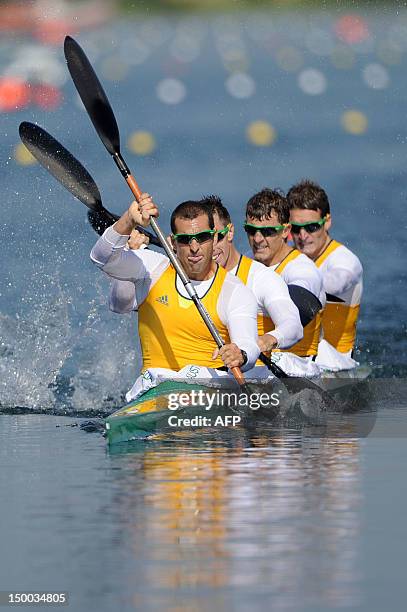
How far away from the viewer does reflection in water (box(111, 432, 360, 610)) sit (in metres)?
6.27

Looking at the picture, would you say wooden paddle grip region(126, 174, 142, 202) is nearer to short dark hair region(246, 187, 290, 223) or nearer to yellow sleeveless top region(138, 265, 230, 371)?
yellow sleeveless top region(138, 265, 230, 371)

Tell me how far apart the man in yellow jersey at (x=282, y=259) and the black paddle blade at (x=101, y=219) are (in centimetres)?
99

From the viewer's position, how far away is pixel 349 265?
12594 millimetres

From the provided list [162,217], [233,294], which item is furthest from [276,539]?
[162,217]

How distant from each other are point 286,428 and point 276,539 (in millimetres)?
3422

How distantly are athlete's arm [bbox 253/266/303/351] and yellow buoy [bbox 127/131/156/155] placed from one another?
16.1 m

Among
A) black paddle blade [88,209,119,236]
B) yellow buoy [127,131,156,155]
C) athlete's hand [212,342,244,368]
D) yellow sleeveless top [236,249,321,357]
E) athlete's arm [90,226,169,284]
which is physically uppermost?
yellow buoy [127,131,156,155]

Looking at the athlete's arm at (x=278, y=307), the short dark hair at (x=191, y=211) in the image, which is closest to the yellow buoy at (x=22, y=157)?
the athlete's arm at (x=278, y=307)

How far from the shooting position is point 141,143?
2756 cm

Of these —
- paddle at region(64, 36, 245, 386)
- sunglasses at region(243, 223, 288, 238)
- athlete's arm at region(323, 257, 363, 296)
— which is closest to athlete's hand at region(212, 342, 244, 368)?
paddle at region(64, 36, 245, 386)

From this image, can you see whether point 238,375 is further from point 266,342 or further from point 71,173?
A: point 71,173

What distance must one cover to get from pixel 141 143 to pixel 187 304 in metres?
17.7

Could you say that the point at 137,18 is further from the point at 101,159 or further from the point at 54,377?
the point at 54,377

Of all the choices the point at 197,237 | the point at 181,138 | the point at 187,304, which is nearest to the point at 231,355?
the point at 187,304
